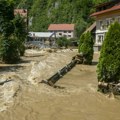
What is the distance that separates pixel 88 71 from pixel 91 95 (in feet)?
27.8

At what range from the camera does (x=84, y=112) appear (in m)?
11.3

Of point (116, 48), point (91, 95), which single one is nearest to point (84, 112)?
point (91, 95)

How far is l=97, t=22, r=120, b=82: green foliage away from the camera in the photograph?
1459cm

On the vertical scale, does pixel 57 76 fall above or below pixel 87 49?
below

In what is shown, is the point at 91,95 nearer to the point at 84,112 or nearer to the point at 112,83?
the point at 112,83

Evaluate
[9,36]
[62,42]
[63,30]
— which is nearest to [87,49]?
[9,36]

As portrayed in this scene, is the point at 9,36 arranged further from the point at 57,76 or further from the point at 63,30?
the point at 63,30

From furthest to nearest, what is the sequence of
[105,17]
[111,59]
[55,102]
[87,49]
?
1. [105,17]
2. [87,49]
3. [111,59]
4. [55,102]

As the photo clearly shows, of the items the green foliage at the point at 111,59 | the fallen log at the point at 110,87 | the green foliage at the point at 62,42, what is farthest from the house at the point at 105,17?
the fallen log at the point at 110,87

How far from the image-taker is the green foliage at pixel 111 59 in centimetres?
1459

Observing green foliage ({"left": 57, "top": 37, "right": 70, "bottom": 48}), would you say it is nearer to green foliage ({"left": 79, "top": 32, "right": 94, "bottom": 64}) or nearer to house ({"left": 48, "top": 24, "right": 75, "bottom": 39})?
green foliage ({"left": 79, "top": 32, "right": 94, "bottom": 64})

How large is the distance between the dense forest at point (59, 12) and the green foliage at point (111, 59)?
349 ft

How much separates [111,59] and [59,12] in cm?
12709

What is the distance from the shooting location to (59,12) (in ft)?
460
